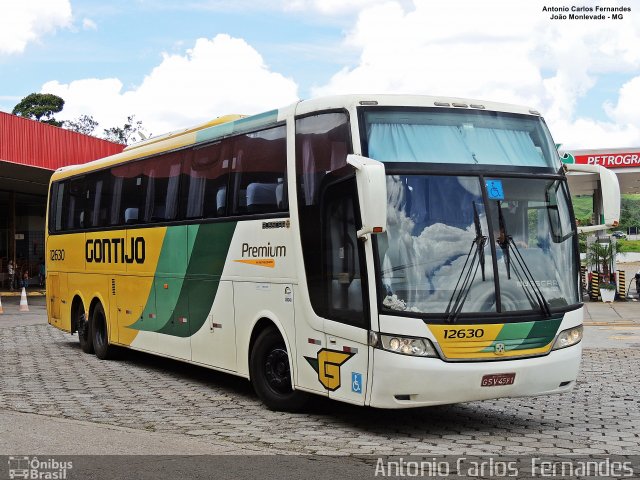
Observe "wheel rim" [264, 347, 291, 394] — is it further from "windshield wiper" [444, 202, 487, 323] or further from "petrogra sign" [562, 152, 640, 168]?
"petrogra sign" [562, 152, 640, 168]

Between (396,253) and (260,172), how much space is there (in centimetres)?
272

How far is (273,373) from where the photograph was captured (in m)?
10.5

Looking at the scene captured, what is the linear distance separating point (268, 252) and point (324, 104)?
6.13 ft

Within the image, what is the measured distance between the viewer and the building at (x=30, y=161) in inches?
1203

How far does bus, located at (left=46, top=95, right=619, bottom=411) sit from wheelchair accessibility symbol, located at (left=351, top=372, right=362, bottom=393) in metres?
0.02

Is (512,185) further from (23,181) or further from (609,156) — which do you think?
(23,181)

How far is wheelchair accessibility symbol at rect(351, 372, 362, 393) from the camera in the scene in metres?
8.87

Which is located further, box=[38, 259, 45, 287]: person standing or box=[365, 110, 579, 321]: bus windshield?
box=[38, 259, 45, 287]: person standing

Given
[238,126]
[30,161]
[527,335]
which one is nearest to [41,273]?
[30,161]

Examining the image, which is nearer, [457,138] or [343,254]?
[343,254]

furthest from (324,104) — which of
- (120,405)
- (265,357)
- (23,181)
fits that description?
(23,181)

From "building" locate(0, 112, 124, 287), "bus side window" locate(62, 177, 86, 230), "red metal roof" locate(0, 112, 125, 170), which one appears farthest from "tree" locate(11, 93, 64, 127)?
"bus side window" locate(62, 177, 86, 230)

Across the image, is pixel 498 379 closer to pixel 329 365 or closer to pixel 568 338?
pixel 568 338

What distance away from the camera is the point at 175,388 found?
41.1ft
